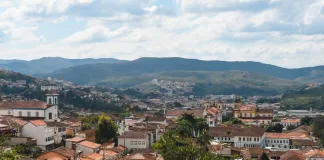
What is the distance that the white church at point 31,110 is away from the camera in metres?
57.7

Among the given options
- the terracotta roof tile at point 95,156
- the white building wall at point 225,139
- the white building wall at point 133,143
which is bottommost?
the white building wall at point 225,139

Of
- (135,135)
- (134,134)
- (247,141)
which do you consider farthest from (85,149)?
(247,141)

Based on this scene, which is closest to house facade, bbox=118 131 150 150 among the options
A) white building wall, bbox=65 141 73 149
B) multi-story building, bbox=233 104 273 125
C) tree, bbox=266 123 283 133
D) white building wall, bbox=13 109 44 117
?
white building wall, bbox=65 141 73 149

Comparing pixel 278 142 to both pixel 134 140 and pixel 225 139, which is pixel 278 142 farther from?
pixel 134 140

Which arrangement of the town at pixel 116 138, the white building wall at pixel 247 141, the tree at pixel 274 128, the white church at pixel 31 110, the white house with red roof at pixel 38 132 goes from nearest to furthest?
the town at pixel 116 138, the white house with red roof at pixel 38 132, the white church at pixel 31 110, the white building wall at pixel 247 141, the tree at pixel 274 128

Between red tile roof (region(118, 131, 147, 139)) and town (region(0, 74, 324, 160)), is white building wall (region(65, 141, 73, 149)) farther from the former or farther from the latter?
red tile roof (region(118, 131, 147, 139))

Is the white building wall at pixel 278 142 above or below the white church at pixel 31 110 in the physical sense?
below

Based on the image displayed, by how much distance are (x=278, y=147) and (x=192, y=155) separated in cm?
3150

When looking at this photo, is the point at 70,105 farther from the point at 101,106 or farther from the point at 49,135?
the point at 49,135

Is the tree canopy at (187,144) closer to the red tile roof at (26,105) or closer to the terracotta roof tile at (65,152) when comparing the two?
the terracotta roof tile at (65,152)

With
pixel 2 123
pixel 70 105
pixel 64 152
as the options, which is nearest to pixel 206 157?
pixel 64 152

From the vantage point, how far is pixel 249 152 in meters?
58.8

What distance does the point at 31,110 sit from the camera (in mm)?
57844

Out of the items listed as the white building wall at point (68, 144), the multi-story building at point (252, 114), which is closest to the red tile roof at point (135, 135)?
the white building wall at point (68, 144)
